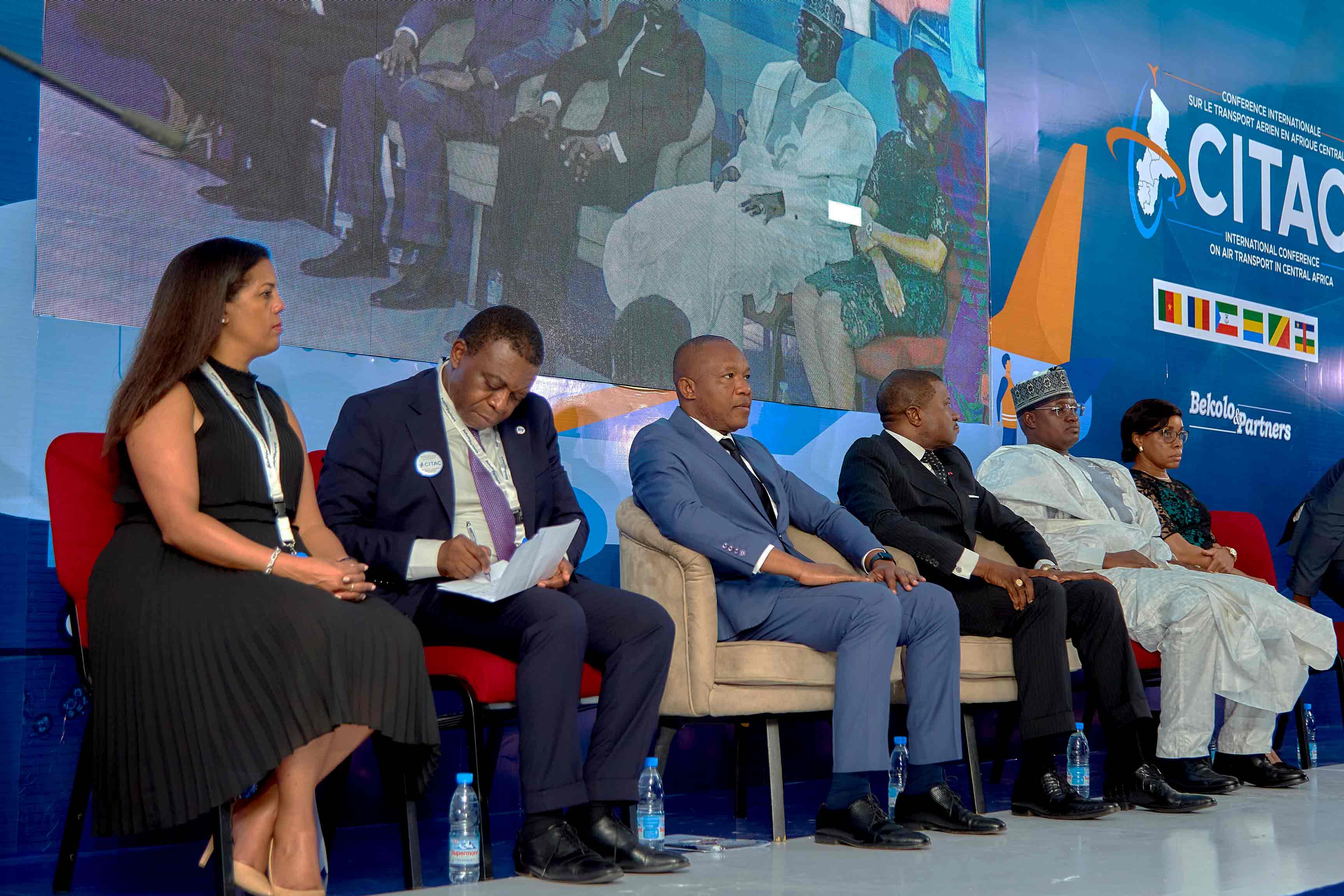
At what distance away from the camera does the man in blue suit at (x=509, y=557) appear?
2.75m

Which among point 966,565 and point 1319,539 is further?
point 1319,539

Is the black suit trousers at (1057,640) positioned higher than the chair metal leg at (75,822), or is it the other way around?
the black suit trousers at (1057,640)

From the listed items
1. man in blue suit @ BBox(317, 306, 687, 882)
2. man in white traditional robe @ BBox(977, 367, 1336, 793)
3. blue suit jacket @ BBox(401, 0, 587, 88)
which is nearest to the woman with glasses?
man in white traditional robe @ BBox(977, 367, 1336, 793)

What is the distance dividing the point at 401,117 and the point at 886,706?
6.93 feet

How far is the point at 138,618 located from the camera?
242 cm

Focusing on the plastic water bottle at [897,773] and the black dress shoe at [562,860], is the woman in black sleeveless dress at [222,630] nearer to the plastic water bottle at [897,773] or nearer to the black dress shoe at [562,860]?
the black dress shoe at [562,860]

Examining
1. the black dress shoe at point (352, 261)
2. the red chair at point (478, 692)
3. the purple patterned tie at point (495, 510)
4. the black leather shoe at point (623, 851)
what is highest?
the black dress shoe at point (352, 261)

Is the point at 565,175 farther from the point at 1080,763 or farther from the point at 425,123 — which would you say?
Result: the point at 1080,763

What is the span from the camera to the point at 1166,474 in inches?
219

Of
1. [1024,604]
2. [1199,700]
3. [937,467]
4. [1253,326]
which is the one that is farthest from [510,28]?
[1253,326]

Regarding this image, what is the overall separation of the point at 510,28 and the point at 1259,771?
342 centimetres

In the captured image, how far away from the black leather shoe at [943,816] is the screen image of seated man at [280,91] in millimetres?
2277

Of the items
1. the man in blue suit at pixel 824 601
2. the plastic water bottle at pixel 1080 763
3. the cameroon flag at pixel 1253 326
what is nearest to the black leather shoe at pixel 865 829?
the man in blue suit at pixel 824 601

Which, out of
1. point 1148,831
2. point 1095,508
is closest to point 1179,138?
point 1095,508
